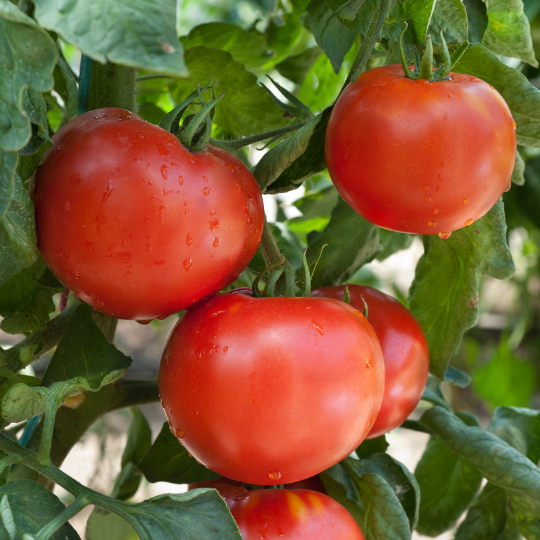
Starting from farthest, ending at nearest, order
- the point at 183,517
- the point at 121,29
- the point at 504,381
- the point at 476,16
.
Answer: the point at 504,381
the point at 476,16
the point at 183,517
the point at 121,29

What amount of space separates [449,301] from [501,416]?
26 centimetres

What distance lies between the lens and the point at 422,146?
1.39ft

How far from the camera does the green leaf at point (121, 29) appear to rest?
0.29 meters

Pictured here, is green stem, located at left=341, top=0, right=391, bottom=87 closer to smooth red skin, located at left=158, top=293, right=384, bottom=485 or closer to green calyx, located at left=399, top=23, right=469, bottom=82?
green calyx, located at left=399, top=23, right=469, bottom=82

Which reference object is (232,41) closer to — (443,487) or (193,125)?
(193,125)

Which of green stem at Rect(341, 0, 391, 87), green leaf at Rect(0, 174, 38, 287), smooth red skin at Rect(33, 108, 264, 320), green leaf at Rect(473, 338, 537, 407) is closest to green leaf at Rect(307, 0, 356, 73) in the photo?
green stem at Rect(341, 0, 391, 87)

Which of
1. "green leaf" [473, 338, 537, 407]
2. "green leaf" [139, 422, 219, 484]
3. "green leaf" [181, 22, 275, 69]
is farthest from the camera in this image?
"green leaf" [473, 338, 537, 407]

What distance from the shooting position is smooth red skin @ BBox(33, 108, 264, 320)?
0.39 m

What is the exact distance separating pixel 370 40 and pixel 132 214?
0.21 m

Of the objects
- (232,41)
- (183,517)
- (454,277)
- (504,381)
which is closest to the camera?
(183,517)

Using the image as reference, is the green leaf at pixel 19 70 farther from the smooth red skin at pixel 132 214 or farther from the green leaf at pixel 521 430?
the green leaf at pixel 521 430

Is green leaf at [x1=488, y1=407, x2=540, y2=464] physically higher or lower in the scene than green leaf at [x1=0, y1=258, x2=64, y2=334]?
lower

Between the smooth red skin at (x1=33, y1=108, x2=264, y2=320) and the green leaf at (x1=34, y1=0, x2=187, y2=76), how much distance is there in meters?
0.10

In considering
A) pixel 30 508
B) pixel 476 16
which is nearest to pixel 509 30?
pixel 476 16
